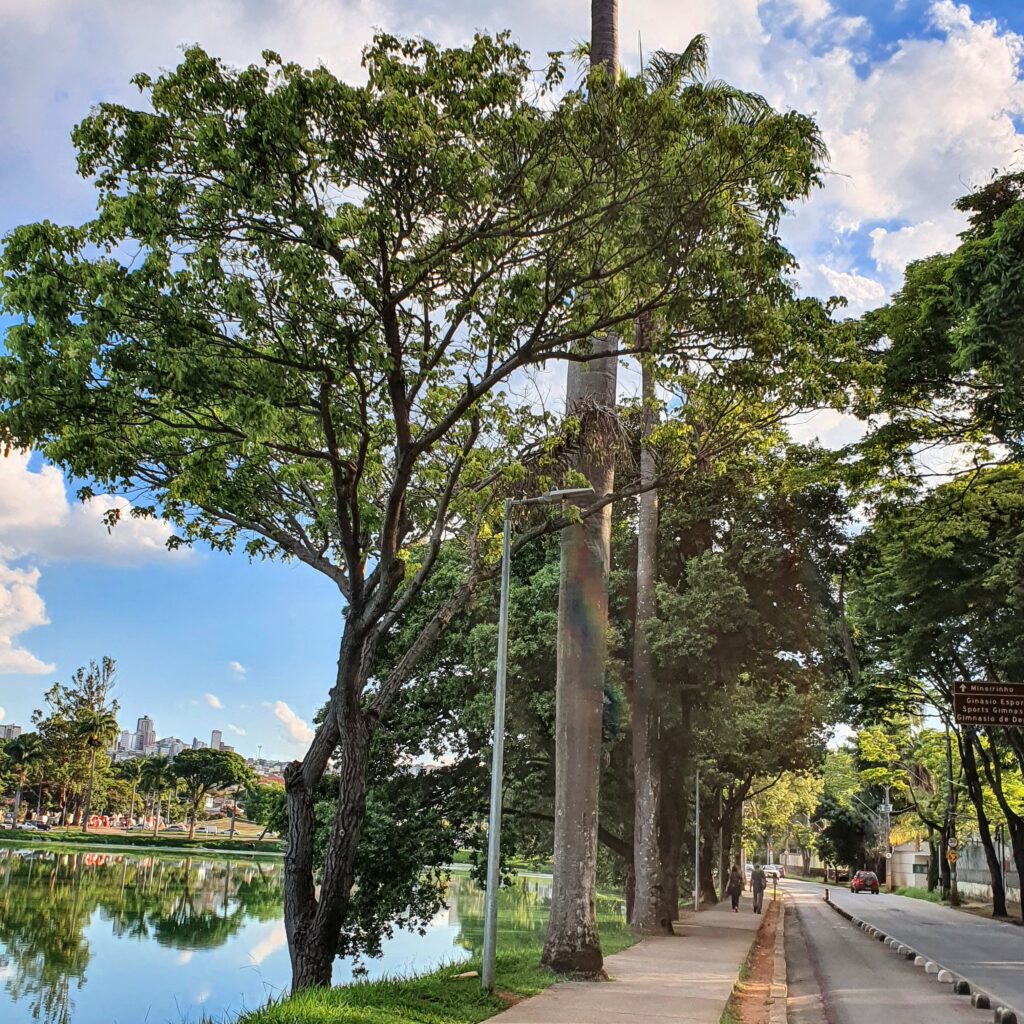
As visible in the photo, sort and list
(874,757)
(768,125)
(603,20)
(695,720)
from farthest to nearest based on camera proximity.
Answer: (874,757) < (695,720) < (603,20) < (768,125)

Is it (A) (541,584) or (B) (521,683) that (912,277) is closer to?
(A) (541,584)

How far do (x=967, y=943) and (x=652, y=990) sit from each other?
576 inches

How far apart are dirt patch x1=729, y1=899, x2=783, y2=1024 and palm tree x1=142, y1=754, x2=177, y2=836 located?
9039 centimetres

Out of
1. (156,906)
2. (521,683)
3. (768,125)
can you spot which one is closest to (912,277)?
(768,125)

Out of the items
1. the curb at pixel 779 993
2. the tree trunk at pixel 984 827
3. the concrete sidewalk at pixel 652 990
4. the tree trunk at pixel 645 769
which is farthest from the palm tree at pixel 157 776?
the concrete sidewalk at pixel 652 990

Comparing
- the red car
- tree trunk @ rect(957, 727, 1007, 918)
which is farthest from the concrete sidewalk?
the red car

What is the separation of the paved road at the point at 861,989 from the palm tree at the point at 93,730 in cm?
7460

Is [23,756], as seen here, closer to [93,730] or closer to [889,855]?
Result: [93,730]

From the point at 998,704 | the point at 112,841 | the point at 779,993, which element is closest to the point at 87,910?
the point at 779,993

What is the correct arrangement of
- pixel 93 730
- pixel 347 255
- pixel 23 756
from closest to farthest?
pixel 347 255, pixel 93 730, pixel 23 756

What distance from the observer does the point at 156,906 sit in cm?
3694

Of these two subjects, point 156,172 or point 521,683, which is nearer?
point 156,172

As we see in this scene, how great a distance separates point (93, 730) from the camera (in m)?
85.8

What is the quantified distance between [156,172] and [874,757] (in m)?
48.1
